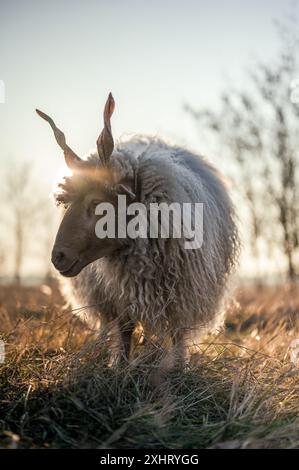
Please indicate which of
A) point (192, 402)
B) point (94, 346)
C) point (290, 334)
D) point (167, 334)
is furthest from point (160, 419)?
point (290, 334)

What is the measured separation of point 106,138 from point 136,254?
2.61 ft

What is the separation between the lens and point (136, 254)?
159 inches

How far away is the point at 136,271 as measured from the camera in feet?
13.3

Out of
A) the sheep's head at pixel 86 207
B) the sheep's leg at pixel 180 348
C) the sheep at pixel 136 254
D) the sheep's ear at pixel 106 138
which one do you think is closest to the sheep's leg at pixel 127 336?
the sheep at pixel 136 254

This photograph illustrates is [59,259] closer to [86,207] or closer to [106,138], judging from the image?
[86,207]

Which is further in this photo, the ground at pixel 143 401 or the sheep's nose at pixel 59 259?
the sheep's nose at pixel 59 259

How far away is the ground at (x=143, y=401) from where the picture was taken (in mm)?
2922

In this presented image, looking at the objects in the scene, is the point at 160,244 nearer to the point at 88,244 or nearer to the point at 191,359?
the point at 88,244

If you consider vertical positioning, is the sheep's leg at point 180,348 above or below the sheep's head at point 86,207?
below

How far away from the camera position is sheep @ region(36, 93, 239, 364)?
12.9 feet

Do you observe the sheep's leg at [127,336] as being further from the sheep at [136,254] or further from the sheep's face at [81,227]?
the sheep's face at [81,227]

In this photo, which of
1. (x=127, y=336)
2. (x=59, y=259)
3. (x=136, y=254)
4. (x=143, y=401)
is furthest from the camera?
(x=127, y=336)

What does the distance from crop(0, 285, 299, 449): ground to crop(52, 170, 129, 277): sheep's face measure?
564 mm

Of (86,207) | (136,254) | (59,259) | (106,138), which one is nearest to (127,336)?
(136,254)
